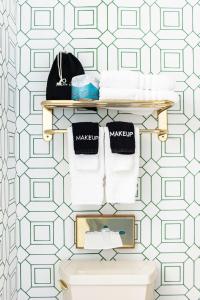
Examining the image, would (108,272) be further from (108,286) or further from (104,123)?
(104,123)

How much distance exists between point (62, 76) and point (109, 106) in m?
0.23

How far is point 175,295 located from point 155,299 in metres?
0.09

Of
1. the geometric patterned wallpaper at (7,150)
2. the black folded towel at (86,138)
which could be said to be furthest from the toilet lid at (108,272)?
the black folded towel at (86,138)

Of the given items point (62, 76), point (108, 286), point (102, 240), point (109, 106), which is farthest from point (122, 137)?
point (108, 286)

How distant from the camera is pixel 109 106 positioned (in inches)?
67.3

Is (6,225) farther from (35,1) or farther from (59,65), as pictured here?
(35,1)

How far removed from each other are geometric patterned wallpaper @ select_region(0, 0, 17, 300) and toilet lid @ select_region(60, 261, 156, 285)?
23cm

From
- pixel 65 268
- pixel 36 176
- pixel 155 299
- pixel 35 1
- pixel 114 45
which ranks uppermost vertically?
pixel 35 1

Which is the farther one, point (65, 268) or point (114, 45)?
point (114, 45)

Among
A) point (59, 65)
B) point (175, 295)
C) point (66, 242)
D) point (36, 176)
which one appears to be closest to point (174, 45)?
point (59, 65)

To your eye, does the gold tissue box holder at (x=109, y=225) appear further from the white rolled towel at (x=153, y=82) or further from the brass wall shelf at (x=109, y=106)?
the white rolled towel at (x=153, y=82)

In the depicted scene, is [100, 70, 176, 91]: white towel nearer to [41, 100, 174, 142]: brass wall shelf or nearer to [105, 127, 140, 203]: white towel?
[41, 100, 174, 142]: brass wall shelf

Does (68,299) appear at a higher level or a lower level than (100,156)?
lower

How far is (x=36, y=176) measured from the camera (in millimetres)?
1863
